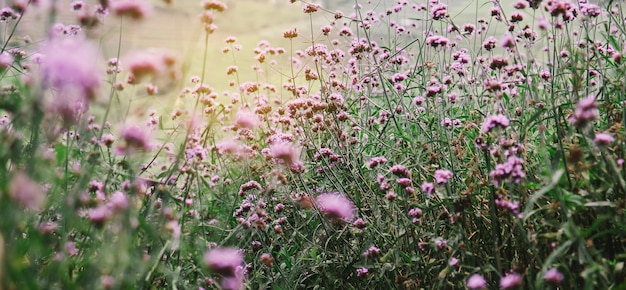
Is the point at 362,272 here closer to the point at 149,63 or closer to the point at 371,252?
the point at 371,252

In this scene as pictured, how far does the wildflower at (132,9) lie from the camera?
979mm

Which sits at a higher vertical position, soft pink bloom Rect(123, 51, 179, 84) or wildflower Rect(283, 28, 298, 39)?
wildflower Rect(283, 28, 298, 39)

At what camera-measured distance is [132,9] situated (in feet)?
3.21

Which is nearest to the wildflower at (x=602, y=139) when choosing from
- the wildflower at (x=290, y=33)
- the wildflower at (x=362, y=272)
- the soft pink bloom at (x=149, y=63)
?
the wildflower at (x=362, y=272)

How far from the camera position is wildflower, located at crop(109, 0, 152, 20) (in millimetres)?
979

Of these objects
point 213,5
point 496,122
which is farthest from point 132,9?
point 496,122

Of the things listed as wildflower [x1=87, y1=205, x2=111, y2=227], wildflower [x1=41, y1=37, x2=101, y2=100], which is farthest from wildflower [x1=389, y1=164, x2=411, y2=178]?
wildflower [x1=41, y1=37, x2=101, y2=100]

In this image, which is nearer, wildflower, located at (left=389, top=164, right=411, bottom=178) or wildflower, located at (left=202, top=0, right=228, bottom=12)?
wildflower, located at (left=202, top=0, right=228, bottom=12)

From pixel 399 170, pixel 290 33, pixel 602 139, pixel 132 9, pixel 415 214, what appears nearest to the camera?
pixel 132 9

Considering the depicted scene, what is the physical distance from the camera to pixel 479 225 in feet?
5.47

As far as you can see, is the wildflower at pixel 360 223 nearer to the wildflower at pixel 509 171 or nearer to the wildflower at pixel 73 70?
the wildflower at pixel 509 171

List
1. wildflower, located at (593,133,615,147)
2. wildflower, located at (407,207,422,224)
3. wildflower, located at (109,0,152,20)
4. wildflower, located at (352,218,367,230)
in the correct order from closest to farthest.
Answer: wildflower, located at (109,0,152,20) < wildflower, located at (593,133,615,147) < wildflower, located at (407,207,422,224) < wildflower, located at (352,218,367,230)

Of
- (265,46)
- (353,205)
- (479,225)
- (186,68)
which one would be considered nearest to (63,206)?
(186,68)

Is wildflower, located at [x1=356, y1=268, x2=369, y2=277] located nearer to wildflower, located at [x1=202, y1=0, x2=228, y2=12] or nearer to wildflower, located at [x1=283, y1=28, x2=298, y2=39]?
wildflower, located at [x1=202, y1=0, x2=228, y2=12]
